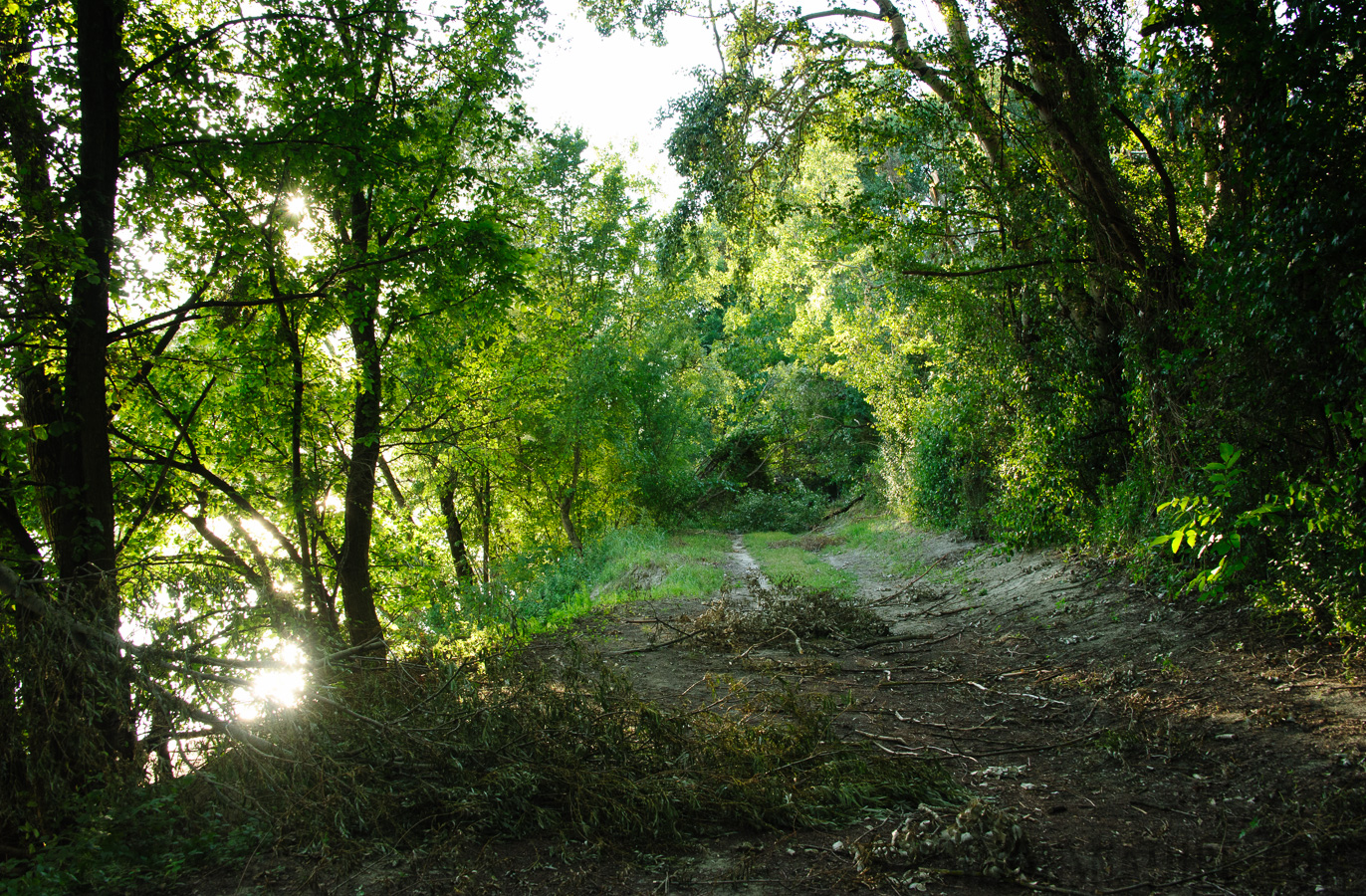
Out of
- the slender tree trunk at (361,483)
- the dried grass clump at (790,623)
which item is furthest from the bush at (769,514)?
the slender tree trunk at (361,483)

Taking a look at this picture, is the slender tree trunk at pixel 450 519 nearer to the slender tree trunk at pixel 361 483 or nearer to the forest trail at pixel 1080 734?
the slender tree trunk at pixel 361 483

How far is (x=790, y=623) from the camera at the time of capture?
914 centimetres

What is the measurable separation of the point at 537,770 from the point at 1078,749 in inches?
147

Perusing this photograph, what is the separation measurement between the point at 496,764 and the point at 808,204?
32.6 feet

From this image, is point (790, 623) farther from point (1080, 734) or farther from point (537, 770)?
point (537, 770)

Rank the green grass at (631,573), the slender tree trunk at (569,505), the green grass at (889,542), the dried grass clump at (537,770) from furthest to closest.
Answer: the slender tree trunk at (569,505), the green grass at (889,542), the green grass at (631,573), the dried grass clump at (537,770)

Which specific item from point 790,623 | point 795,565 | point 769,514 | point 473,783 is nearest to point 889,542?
point 795,565

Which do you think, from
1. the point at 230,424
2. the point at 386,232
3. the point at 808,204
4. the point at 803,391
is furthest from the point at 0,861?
the point at 803,391

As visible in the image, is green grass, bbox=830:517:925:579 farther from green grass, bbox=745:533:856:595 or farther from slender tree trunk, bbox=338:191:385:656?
slender tree trunk, bbox=338:191:385:656

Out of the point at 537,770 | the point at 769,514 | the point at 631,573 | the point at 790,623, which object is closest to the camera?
the point at 537,770

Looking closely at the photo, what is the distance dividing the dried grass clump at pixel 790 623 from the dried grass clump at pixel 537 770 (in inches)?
146

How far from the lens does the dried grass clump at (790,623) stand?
29.4 feet

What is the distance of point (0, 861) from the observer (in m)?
3.33

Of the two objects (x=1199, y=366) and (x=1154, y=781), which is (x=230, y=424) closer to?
(x=1154, y=781)
